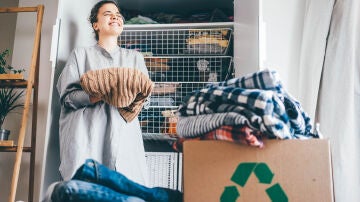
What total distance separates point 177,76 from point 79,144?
2.41 ft

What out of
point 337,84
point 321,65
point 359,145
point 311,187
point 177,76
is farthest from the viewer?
point 177,76

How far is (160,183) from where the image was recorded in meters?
2.02

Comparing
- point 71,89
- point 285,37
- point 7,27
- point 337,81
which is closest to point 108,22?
point 71,89

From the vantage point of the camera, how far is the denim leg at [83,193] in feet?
2.27

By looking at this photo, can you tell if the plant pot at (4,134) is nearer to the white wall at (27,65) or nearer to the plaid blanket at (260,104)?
the white wall at (27,65)

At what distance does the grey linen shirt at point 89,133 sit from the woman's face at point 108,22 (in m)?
0.19

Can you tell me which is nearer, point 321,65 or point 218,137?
point 218,137

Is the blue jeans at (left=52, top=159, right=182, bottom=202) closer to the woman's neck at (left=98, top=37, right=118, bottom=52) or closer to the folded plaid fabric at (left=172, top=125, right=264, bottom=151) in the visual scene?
the folded plaid fabric at (left=172, top=125, right=264, bottom=151)

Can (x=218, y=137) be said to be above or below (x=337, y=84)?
below

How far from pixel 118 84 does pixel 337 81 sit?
923 mm

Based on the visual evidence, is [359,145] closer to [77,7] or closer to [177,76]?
[177,76]

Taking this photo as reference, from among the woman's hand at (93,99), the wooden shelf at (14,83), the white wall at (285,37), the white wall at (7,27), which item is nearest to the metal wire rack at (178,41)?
the white wall at (285,37)

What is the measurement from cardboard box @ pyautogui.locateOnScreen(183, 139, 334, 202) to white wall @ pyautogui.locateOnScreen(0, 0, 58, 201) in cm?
152

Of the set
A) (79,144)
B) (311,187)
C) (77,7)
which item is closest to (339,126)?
(311,187)
